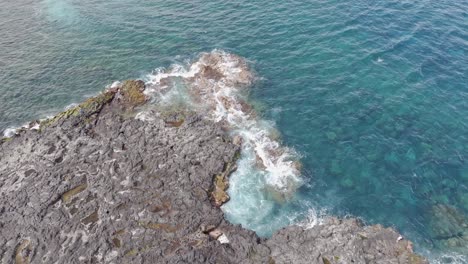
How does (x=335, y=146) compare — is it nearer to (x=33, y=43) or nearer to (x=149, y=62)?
(x=149, y=62)

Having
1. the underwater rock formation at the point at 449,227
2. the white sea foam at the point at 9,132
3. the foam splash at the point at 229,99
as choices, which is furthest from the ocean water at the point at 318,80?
the white sea foam at the point at 9,132

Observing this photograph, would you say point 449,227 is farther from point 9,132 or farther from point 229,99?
point 9,132

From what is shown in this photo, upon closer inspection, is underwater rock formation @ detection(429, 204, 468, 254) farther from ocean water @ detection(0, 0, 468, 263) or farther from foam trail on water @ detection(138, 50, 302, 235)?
foam trail on water @ detection(138, 50, 302, 235)

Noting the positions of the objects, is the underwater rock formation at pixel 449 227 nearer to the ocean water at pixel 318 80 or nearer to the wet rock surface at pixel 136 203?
the ocean water at pixel 318 80

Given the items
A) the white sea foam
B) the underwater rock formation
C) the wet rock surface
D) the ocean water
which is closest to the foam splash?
the ocean water

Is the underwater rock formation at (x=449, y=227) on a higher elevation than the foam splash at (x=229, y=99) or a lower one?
lower

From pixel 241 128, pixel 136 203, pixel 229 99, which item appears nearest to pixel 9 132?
pixel 136 203
